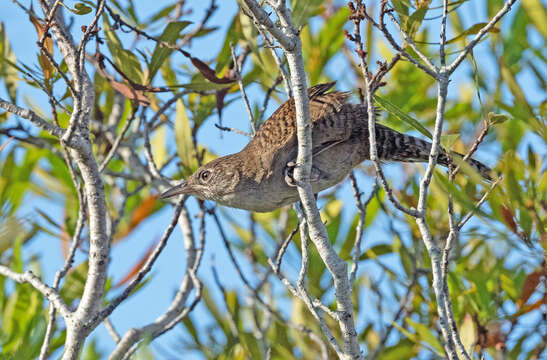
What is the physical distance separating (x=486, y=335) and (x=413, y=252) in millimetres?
1009

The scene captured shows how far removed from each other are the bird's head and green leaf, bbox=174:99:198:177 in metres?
0.13

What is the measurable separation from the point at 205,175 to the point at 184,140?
264 mm

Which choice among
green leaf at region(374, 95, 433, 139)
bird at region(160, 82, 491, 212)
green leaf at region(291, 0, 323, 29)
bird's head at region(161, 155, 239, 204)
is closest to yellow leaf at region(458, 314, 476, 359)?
bird at region(160, 82, 491, 212)

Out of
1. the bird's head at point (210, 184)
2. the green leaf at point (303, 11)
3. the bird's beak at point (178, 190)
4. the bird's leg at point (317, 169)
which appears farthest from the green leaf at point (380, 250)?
the green leaf at point (303, 11)

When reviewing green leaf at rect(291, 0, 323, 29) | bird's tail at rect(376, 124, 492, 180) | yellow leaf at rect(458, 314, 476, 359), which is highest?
bird's tail at rect(376, 124, 492, 180)

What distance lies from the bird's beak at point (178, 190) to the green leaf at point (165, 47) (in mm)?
777

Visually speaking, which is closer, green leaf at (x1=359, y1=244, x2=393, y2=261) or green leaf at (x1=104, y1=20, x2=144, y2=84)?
green leaf at (x1=104, y1=20, x2=144, y2=84)

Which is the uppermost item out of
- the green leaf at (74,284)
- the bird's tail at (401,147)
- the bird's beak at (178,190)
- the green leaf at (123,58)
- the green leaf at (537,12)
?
the bird's tail at (401,147)

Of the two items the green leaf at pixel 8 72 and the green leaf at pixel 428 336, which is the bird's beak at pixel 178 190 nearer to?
the green leaf at pixel 8 72

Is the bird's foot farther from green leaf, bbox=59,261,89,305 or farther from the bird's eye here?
green leaf, bbox=59,261,89,305

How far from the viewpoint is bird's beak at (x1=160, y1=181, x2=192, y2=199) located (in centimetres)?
465

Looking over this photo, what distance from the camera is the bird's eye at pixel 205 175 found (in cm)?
471

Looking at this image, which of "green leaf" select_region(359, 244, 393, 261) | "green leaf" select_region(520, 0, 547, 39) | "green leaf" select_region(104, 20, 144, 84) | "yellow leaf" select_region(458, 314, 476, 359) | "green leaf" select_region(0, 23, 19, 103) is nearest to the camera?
"green leaf" select_region(520, 0, 547, 39)

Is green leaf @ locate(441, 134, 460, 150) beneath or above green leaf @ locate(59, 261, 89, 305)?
above
